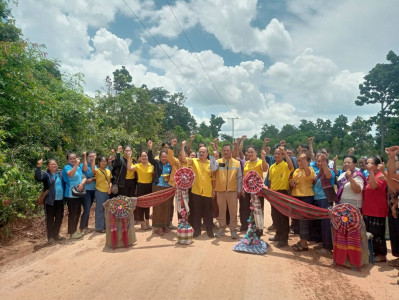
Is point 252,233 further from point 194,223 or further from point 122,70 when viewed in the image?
point 122,70

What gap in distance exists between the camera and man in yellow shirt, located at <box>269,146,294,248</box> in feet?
17.6

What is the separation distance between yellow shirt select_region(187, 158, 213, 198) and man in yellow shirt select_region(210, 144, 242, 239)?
149 mm

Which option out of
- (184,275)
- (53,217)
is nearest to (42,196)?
(53,217)

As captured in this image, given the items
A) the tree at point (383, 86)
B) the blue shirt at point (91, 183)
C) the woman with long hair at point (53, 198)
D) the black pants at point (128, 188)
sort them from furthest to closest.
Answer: the tree at point (383, 86) < the black pants at point (128, 188) < the blue shirt at point (91, 183) < the woman with long hair at point (53, 198)

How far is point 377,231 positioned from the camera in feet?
15.4

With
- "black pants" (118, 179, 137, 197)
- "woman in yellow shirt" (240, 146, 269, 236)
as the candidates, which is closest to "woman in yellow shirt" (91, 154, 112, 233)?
"black pants" (118, 179, 137, 197)

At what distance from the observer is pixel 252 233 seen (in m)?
5.14

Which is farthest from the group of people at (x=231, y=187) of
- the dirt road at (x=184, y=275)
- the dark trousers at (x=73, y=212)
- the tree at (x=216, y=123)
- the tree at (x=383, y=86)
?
the tree at (x=216, y=123)

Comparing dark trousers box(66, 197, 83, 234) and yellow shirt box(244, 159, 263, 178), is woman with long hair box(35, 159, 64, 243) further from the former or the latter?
yellow shirt box(244, 159, 263, 178)

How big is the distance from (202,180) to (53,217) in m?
3.22

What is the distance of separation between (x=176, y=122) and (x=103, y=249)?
141 feet

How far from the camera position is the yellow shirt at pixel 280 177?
5.52 m

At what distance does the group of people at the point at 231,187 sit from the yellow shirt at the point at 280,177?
0.02 meters

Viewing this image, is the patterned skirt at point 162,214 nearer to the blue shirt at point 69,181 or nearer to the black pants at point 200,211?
the black pants at point 200,211
